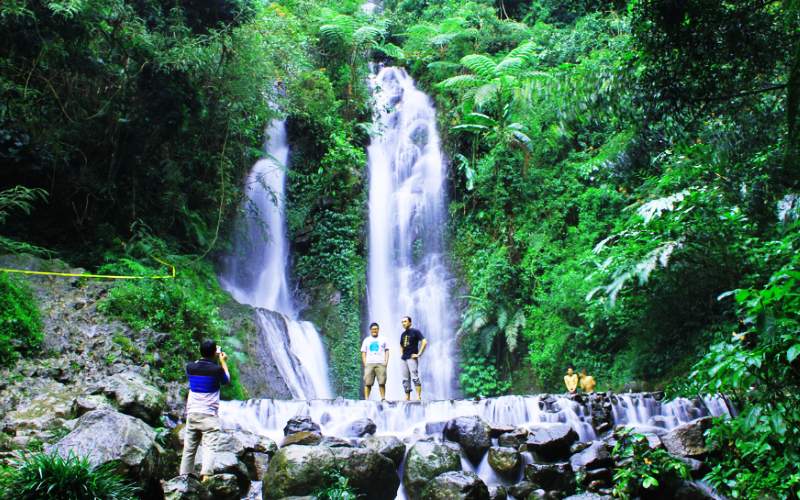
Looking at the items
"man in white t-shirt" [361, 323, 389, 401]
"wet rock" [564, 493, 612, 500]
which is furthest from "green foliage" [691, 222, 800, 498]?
"man in white t-shirt" [361, 323, 389, 401]

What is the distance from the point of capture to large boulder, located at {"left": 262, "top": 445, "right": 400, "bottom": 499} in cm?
614

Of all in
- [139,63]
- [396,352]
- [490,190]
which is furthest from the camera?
[490,190]

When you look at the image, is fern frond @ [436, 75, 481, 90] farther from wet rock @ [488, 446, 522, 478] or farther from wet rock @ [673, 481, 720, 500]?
wet rock @ [673, 481, 720, 500]

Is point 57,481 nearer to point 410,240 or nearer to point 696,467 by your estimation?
point 696,467

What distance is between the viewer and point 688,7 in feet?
19.2

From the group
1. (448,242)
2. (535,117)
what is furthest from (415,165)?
(535,117)

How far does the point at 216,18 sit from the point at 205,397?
28.4ft

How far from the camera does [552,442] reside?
729 cm

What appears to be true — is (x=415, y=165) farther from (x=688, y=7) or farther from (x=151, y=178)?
(x=688, y=7)

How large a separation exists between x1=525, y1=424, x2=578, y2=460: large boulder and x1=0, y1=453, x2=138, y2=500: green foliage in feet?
15.7

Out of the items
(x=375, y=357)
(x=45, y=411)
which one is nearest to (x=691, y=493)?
(x=375, y=357)

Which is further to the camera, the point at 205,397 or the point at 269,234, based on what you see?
the point at 269,234

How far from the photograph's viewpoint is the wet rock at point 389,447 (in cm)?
718

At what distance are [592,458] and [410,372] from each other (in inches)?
160
